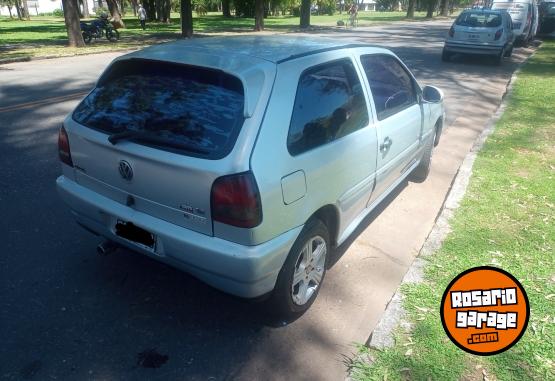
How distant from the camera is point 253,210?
2.43 m

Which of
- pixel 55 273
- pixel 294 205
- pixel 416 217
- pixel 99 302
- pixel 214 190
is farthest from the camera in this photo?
pixel 416 217

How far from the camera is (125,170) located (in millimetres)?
2744

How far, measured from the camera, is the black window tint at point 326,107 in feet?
9.05

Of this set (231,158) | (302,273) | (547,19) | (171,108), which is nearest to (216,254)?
(231,158)

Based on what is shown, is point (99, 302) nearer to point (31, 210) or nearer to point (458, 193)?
point (31, 210)

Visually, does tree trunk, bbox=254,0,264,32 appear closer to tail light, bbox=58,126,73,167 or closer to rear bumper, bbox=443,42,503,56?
rear bumper, bbox=443,42,503,56

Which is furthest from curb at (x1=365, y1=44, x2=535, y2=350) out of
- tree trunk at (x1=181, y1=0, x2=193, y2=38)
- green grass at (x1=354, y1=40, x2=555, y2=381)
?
tree trunk at (x1=181, y1=0, x2=193, y2=38)

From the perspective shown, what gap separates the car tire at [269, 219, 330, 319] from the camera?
2.81 metres

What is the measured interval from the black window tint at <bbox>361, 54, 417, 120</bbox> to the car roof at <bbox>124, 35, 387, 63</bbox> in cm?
30

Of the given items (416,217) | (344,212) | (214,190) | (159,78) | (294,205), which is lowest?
(416,217)

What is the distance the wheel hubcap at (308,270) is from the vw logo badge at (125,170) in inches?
44.8

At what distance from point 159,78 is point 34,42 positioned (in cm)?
2033

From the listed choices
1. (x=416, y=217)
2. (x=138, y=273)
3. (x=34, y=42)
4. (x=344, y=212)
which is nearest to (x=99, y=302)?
(x=138, y=273)

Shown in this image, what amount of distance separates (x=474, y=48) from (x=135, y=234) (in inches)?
604
